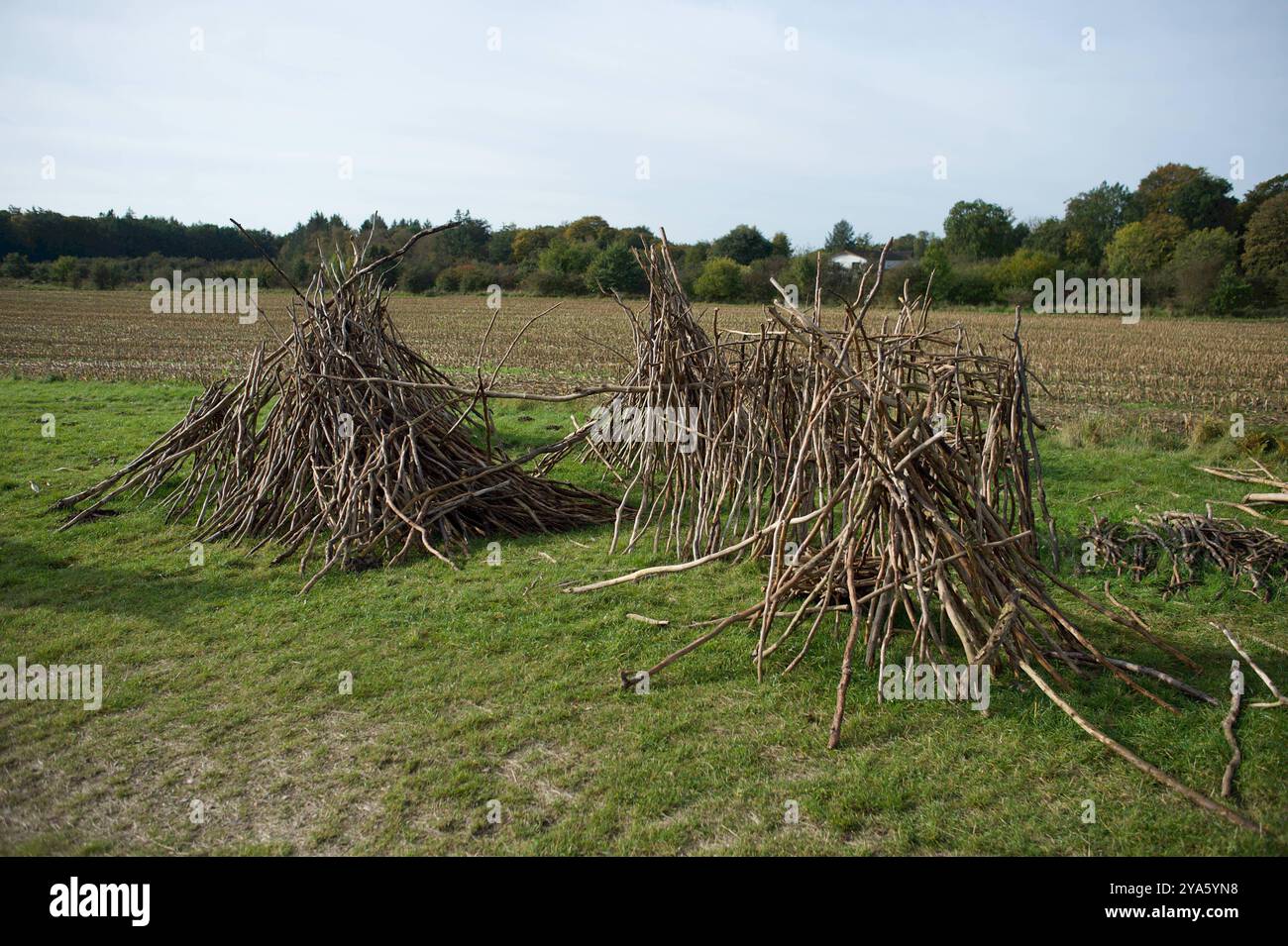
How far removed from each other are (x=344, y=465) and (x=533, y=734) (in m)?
3.40

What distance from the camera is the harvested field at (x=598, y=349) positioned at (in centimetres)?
1379

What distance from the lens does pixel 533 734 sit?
359cm

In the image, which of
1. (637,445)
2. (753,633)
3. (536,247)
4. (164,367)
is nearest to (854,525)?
(753,633)

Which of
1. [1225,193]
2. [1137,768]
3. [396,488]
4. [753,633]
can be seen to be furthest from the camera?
[1225,193]

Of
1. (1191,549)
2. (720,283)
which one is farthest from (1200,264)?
(1191,549)

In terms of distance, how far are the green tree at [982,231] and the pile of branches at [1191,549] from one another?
50803 mm

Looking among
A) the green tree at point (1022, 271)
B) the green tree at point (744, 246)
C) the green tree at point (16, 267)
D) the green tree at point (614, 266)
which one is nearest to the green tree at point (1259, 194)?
the green tree at point (1022, 271)

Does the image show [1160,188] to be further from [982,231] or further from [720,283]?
[720,283]

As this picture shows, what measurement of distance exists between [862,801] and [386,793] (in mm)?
1805

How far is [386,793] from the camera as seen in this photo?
10.3ft

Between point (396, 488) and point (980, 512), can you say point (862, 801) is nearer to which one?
point (980, 512)

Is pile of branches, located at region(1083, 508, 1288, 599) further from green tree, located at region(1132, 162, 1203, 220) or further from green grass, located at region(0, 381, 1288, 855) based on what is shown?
green tree, located at region(1132, 162, 1203, 220)

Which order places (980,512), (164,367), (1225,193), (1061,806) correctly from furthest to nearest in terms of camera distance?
(1225,193) → (164,367) → (980,512) → (1061,806)
